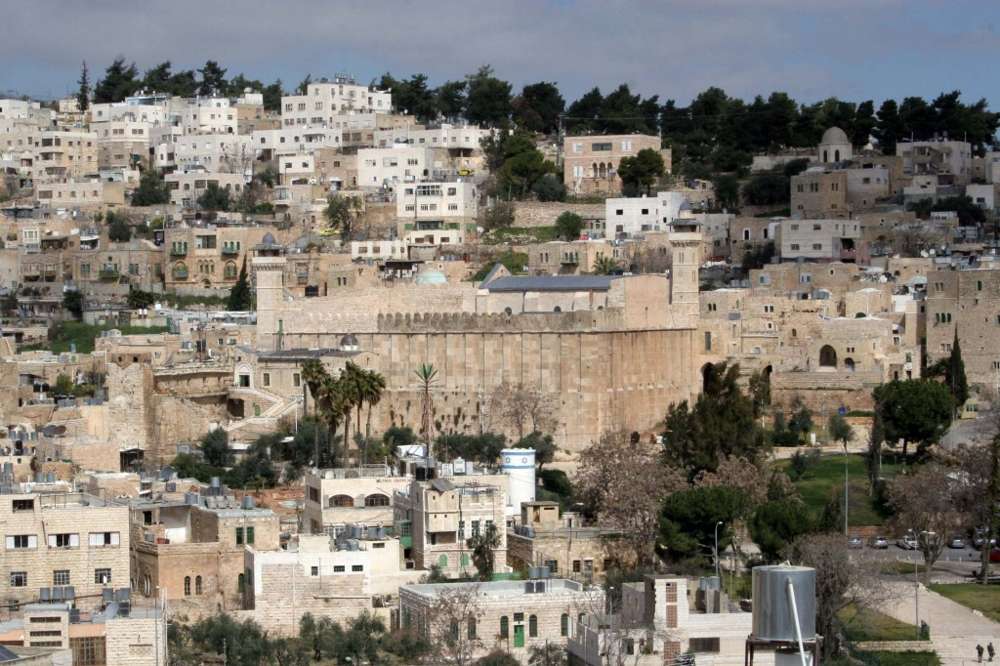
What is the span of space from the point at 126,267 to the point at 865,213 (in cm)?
2698

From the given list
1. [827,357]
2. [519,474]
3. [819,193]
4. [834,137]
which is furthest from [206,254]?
[519,474]

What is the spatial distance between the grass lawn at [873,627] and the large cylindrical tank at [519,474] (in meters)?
9.37

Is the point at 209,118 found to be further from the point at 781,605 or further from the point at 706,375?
the point at 781,605

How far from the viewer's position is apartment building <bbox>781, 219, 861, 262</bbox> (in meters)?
90.9

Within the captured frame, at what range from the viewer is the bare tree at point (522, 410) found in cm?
7500

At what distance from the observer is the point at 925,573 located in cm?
5638

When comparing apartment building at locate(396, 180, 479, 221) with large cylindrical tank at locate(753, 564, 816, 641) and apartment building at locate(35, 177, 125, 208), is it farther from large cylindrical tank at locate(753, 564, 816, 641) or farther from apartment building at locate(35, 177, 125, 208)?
large cylindrical tank at locate(753, 564, 816, 641)

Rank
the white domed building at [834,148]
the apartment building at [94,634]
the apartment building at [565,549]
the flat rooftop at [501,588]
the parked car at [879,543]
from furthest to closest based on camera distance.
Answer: the white domed building at [834,148] < the parked car at [879,543] < the apartment building at [565,549] < the flat rooftop at [501,588] < the apartment building at [94,634]

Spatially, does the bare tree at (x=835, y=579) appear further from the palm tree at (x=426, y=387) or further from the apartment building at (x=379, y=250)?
the apartment building at (x=379, y=250)

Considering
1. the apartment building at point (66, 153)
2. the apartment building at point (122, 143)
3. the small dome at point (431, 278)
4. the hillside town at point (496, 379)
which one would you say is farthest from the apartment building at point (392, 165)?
the small dome at point (431, 278)

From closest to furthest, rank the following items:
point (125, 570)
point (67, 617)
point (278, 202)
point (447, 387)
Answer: point (67, 617) < point (125, 570) < point (447, 387) < point (278, 202)

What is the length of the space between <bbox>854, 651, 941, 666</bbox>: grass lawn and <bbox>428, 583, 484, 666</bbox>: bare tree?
24.2 ft

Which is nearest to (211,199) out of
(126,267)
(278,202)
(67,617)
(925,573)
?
(278,202)

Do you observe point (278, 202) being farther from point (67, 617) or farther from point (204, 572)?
point (67, 617)
